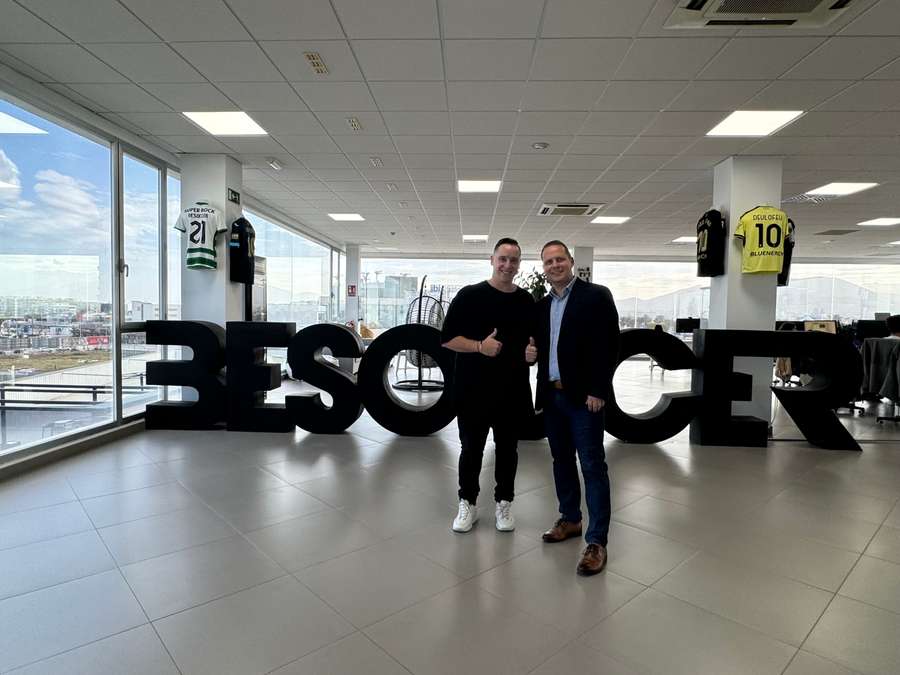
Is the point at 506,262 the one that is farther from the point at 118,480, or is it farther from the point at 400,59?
the point at 118,480

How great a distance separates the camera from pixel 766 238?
17.0 ft

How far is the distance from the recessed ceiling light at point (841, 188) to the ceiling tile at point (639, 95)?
4.11m

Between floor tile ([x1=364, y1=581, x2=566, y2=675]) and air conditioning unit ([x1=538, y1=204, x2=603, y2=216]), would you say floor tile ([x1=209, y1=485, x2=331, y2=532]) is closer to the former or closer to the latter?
→ floor tile ([x1=364, y1=581, x2=566, y2=675])

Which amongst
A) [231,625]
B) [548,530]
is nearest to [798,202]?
[548,530]

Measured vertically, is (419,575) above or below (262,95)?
below

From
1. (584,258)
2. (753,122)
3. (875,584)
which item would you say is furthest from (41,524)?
(584,258)

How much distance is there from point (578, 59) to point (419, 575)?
3404mm

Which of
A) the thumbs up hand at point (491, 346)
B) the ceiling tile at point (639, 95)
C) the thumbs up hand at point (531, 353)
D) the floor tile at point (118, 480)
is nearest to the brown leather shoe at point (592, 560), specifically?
the thumbs up hand at point (531, 353)

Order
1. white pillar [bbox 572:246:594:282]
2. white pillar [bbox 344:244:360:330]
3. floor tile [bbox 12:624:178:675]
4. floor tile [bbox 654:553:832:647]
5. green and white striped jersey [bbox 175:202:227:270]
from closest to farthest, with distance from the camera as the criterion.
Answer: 1. floor tile [bbox 12:624:178:675]
2. floor tile [bbox 654:553:832:647]
3. green and white striped jersey [bbox 175:202:227:270]
4. white pillar [bbox 572:246:594:282]
5. white pillar [bbox 344:244:360:330]

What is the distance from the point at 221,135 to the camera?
5.06 m

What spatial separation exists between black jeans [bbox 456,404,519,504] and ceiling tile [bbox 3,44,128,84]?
12.2ft

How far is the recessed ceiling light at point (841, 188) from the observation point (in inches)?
257

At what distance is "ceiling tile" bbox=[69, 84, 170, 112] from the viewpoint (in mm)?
4012

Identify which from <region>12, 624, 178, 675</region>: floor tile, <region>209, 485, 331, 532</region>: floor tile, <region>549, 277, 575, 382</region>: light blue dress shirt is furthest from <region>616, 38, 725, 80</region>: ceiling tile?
<region>12, 624, 178, 675</region>: floor tile
